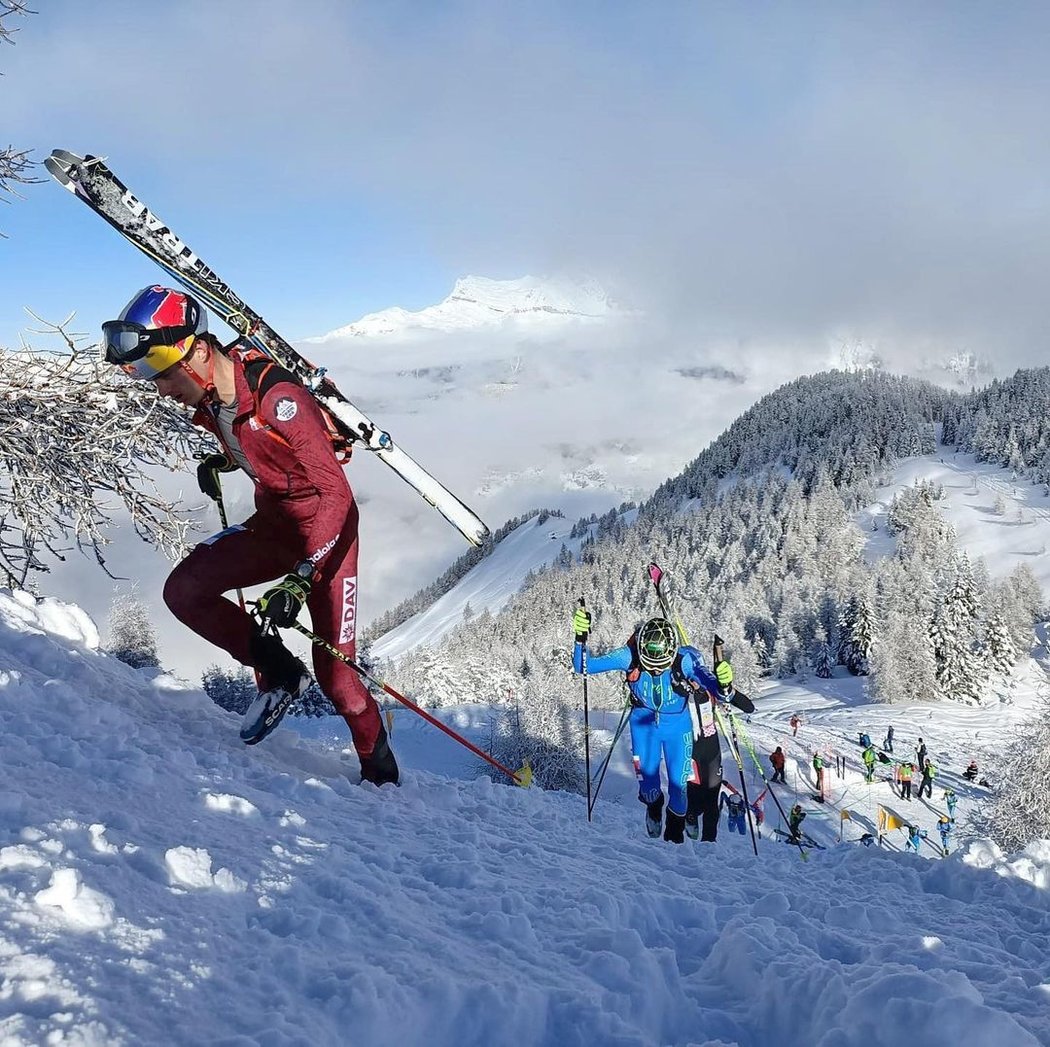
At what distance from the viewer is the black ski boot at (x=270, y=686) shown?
16.7 feet

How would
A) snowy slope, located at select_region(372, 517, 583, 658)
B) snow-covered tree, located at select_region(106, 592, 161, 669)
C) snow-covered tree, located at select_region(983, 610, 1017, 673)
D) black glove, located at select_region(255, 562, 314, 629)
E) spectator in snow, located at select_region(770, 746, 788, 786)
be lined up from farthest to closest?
snowy slope, located at select_region(372, 517, 583, 658) → snow-covered tree, located at select_region(983, 610, 1017, 673) → snow-covered tree, located at select_region(106, 592, 161, 669) → spectator in snow, located at select_region(770, 746, 788, 786) → black glove, located at select_region(255, 562, 314, 629)

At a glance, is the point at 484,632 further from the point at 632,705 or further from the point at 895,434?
the point at 632,705

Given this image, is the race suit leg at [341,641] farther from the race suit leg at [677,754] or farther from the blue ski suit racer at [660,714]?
the race suit leg at [677,754]

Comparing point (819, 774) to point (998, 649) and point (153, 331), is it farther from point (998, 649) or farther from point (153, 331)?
point (998, 649)

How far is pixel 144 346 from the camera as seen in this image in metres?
4.65

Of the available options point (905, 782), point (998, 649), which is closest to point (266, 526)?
point (905, 782)

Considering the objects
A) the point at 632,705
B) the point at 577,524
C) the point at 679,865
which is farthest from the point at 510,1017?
the point at 577,524

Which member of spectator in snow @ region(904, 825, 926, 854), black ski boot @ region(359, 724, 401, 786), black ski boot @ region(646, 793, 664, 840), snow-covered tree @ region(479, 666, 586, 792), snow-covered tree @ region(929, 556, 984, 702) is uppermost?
snow-covered tree @ region(929, 556, 984, 702)

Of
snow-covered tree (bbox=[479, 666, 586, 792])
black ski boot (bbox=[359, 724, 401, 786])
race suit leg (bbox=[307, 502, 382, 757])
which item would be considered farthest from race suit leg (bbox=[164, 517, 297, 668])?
snow-covered tree (bbox=[479, 666, 586, 792])

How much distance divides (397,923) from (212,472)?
4251 millimetres

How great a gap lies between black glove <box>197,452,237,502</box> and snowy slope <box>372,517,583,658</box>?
124578 mm

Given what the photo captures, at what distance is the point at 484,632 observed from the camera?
111 m

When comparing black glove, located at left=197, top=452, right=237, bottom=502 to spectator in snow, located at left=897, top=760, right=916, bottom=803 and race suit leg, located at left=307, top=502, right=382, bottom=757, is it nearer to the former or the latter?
race suit leg, located at left=307, top=502, right=382, bottom=757

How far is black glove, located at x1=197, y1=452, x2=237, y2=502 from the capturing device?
5.83 meters
